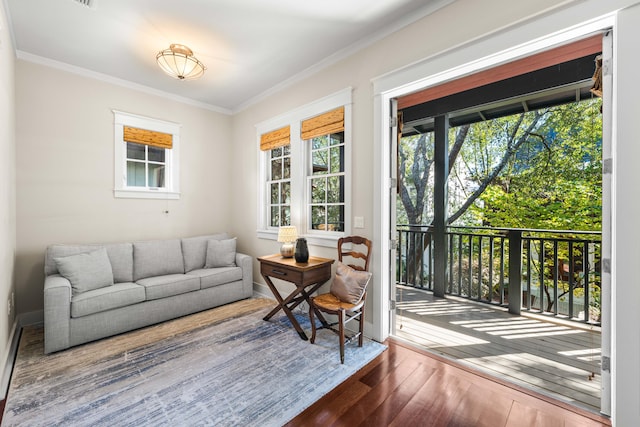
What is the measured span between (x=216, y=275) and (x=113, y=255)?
47.0 inches

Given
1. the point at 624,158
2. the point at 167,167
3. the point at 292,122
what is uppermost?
the point at 292,122

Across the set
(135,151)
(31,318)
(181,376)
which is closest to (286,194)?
(135,151)

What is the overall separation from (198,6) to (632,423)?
13.3 feet

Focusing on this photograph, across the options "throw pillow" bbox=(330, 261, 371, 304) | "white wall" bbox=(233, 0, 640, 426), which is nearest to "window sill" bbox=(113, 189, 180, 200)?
"white wall" bbox=(233, 0, 640, 426)

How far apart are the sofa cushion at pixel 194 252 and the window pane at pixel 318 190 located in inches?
71.1

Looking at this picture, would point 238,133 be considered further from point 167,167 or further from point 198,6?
point 198,6

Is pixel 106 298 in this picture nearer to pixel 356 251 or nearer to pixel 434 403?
pixel 356 251

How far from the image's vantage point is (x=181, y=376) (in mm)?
2123

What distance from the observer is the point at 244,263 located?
393cm

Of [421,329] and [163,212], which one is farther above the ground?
[163,212]

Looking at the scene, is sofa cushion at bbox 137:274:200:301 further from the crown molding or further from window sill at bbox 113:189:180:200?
the crown molding

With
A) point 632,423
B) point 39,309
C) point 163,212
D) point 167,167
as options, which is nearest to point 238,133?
point 167,167

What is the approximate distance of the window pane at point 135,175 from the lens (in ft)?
12.4

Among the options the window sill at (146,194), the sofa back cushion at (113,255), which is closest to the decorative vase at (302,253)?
the sofa back cushion at (113,255)
